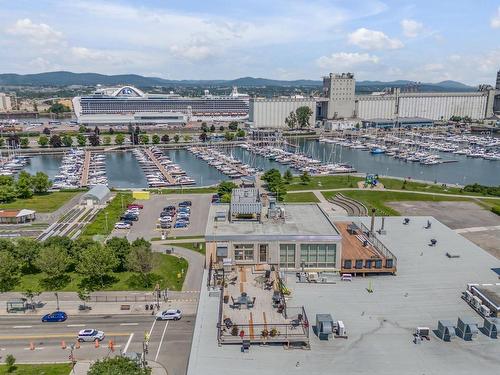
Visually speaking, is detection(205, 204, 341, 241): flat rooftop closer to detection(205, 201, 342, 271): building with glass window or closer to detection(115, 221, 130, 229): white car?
detection(205, 201, 342, 271): building with glass window

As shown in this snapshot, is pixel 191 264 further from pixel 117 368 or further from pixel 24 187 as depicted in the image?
A: pixel 24 187

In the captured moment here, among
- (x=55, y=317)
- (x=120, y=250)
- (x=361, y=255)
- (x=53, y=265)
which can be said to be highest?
(x=361, y=255)

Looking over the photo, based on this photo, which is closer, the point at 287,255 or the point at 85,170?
the point at 287,255

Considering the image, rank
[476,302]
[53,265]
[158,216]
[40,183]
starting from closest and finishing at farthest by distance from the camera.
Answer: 1. [476,302]
2. [53,265]
3. [158,216]
4. [40,183]

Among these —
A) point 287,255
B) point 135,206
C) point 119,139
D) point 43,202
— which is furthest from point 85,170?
point 287,255

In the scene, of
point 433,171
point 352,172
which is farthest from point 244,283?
point 433,171

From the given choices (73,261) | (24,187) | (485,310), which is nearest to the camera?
(485,310)

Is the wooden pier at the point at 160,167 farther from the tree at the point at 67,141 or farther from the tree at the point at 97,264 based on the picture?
the tree at the point at 97,264
